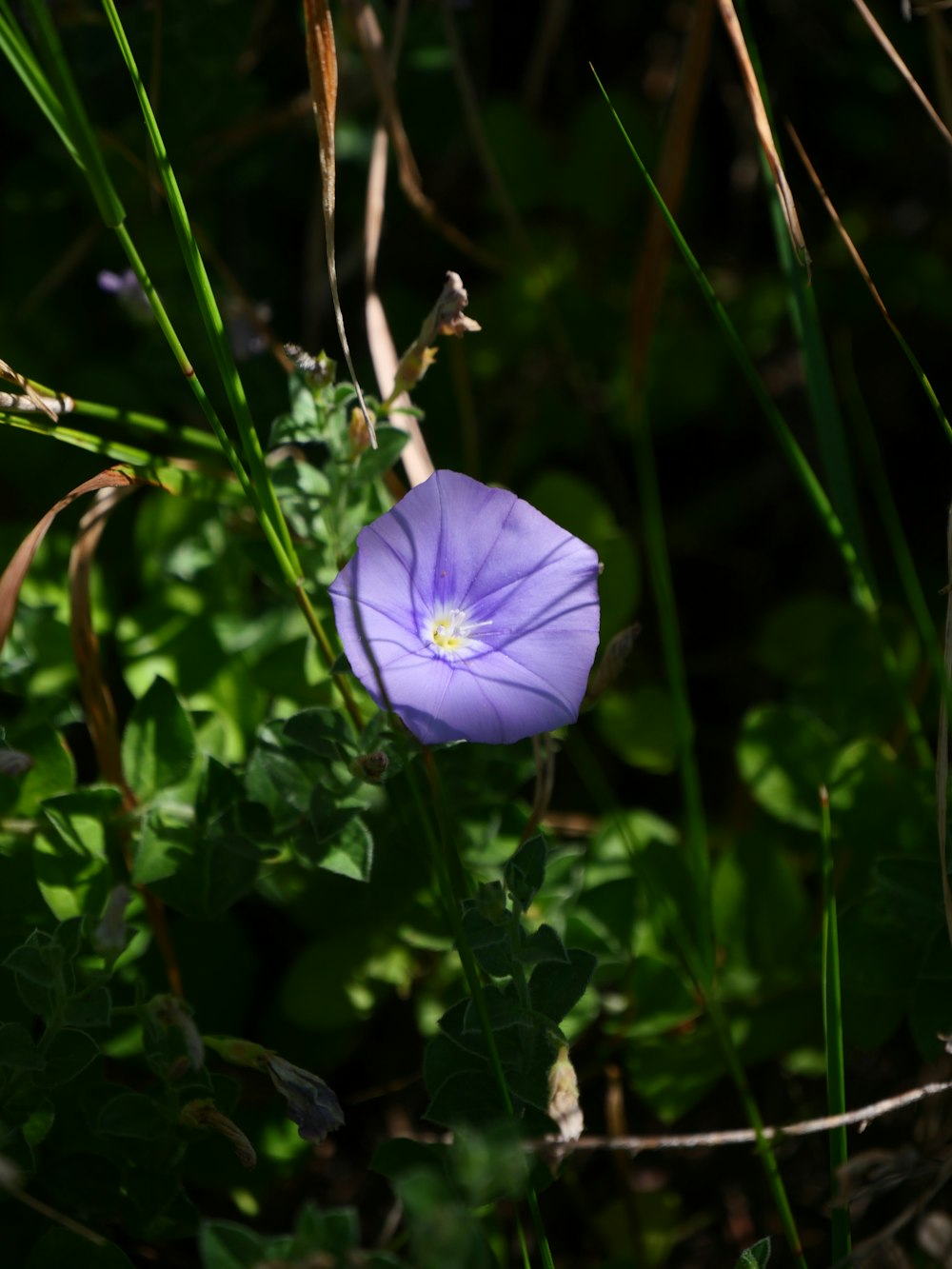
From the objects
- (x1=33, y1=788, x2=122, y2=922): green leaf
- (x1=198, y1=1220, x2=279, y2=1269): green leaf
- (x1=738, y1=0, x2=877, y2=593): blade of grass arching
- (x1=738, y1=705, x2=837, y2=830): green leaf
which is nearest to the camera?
(x1=198, y1=1220, x2=279, y2=1269): green leaf

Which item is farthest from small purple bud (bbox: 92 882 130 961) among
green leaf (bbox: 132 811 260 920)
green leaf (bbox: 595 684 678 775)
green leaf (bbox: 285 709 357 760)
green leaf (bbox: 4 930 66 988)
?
green leaf (bbox: 595 684 678 775)

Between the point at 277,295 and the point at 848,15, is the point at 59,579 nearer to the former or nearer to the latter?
the point at 277,295

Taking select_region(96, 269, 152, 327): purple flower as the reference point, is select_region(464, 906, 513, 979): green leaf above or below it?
below

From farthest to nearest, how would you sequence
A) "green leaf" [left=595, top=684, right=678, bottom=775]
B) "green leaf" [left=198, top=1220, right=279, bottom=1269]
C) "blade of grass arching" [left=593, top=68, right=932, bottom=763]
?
"green leaf" [left=595, top=684, right=678, bottom=775] < "blade of grass arching" [left=593, top=68, right=932, bottom=763] < "green leaf" [left=198, top=1220, right=279, bottom=1269]

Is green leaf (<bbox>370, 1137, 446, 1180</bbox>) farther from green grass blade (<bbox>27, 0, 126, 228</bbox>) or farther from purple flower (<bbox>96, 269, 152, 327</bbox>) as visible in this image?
purple flower (<bbox>96, 269, 152, 327</bbox>)

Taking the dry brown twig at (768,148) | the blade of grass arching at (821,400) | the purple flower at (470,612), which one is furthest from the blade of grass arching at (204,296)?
the blade of grass arching at (821,400)

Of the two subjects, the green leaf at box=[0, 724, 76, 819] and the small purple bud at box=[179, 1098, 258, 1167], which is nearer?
the small purple bud at box=[179, 1098, 258, 1167]

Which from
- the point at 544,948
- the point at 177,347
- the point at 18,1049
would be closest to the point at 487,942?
the point at 544,948
